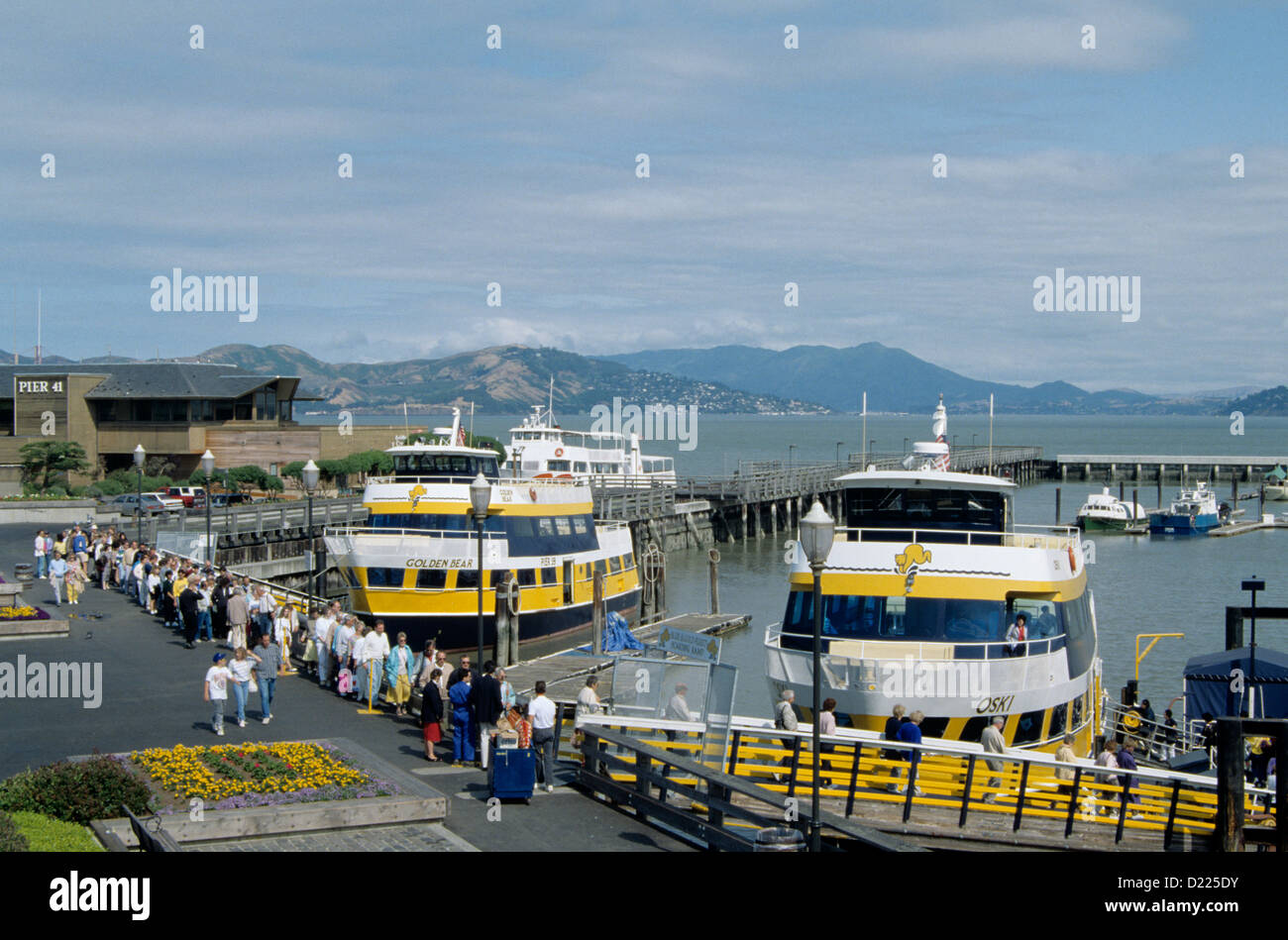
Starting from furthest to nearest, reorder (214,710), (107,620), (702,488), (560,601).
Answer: (702,488)
(560,601)
(107,620)
(214,710)

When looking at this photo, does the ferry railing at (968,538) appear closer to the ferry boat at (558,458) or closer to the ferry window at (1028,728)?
the ferry window at (1028,728)

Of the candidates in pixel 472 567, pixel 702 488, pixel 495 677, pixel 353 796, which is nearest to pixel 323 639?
pixel 495 677

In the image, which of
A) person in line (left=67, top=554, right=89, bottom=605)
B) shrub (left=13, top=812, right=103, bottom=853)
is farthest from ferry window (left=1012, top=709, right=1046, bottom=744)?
person in line (left=67, top=554, right=89, bottom=605)

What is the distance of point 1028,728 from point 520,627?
22.0 metres

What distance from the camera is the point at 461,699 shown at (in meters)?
17.3

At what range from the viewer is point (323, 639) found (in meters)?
23.4

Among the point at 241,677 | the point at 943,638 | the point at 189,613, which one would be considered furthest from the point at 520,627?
the point at 943,638

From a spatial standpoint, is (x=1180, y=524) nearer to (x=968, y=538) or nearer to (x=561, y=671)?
(x=561, y=671)

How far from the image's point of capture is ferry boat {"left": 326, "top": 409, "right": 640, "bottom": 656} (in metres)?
34.9

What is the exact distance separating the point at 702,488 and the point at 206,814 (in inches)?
2692

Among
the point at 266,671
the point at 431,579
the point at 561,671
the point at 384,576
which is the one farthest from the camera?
the point at 431,579

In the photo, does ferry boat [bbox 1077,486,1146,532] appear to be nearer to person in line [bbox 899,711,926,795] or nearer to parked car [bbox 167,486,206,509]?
parked car [bbox 167,486,206,509]

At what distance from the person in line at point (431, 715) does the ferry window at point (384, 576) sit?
17598 millimetres
